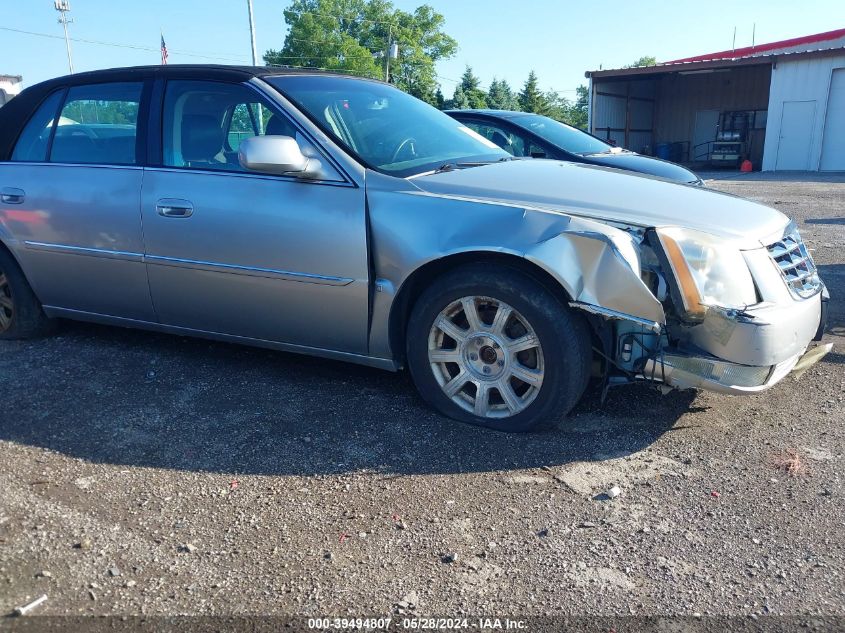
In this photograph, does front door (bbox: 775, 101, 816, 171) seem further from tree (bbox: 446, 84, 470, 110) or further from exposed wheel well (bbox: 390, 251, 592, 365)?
tree (bbox: 446, 84, 470, 110)

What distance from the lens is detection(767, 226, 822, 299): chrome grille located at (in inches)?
134

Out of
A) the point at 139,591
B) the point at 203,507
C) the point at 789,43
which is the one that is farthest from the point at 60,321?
the point at 789,43

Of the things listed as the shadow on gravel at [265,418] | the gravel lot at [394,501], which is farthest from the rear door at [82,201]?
the gravel lot at [394,501]

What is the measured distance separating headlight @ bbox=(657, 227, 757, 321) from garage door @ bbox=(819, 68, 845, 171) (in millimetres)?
24740

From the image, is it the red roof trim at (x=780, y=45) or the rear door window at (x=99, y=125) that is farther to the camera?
the red roof trim at (x=780, y=45)

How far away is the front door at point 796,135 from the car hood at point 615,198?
78.4 ft

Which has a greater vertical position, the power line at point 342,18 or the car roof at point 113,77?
the power line at point 342,18

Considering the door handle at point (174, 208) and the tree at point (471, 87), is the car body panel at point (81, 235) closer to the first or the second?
the door handle at point (174, 208)

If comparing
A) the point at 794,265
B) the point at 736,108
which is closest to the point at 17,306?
the point at 794,265

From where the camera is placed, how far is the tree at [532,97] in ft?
168

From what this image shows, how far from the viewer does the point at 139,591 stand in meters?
2.42

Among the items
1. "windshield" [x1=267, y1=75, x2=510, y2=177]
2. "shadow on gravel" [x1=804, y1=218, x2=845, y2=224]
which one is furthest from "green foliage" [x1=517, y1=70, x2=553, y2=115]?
"windshield" [x1=267, y1=75, x2=510, y2=177]

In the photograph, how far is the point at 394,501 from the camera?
9.73 feet

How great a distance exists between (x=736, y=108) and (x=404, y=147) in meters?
31.3
